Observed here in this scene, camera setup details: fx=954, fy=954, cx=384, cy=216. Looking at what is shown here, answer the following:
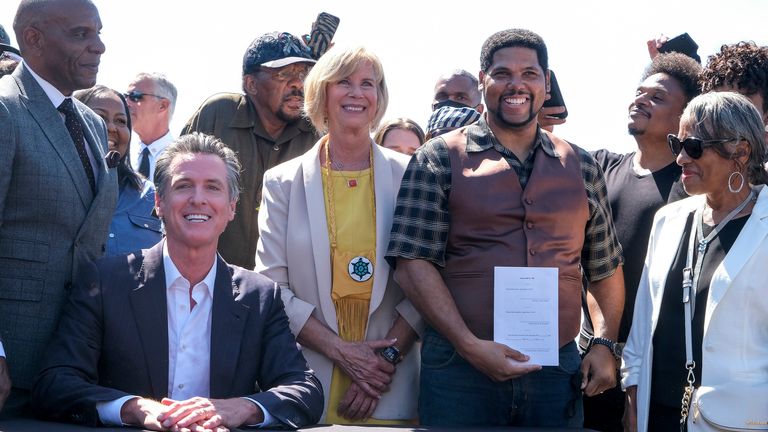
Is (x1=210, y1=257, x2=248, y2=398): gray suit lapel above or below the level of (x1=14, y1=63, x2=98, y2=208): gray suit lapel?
below

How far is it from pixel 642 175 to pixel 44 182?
9.74ft

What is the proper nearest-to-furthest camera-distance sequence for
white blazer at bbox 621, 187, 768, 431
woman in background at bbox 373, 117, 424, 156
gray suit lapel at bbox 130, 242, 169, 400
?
gray suit lapel at bbox 130, 242, 169, 400
white blazer at bbox 621, 187, 768, 431
woman in background at bbox 373, 117, 424, 156

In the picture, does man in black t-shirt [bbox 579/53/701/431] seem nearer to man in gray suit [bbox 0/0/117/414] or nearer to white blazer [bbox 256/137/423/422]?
white blazer [bbox 256/137/423/422]

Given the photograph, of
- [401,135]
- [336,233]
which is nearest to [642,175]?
[336,233]

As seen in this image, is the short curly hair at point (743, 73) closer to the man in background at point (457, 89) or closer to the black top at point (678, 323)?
the black top at point (678, 323)

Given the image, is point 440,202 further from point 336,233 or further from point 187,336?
point 187,336

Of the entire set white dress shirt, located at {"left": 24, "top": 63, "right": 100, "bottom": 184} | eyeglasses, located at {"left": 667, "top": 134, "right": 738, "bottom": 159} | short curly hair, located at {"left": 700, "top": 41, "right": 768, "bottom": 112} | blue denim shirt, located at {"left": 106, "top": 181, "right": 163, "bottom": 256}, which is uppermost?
short curly hair, located at {"left": 700, "top": 41, "right": 768, "bottom": 112}

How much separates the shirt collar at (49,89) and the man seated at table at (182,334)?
480 mm

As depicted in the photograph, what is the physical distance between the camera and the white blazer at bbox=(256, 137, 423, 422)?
423 cm

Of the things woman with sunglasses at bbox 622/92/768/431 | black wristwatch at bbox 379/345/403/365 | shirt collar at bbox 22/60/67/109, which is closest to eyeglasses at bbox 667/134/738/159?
woman with sunglasses at bbox 622/92/768/431

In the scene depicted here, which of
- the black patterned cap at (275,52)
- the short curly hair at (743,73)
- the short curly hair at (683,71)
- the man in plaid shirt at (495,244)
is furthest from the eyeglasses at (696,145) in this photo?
the black patterned cap at (275,52)

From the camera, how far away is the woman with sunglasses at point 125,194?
5.00 meters

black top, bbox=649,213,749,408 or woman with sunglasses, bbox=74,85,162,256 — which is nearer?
black top, bbox=649,213,749,408

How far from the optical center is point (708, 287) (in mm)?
3838
